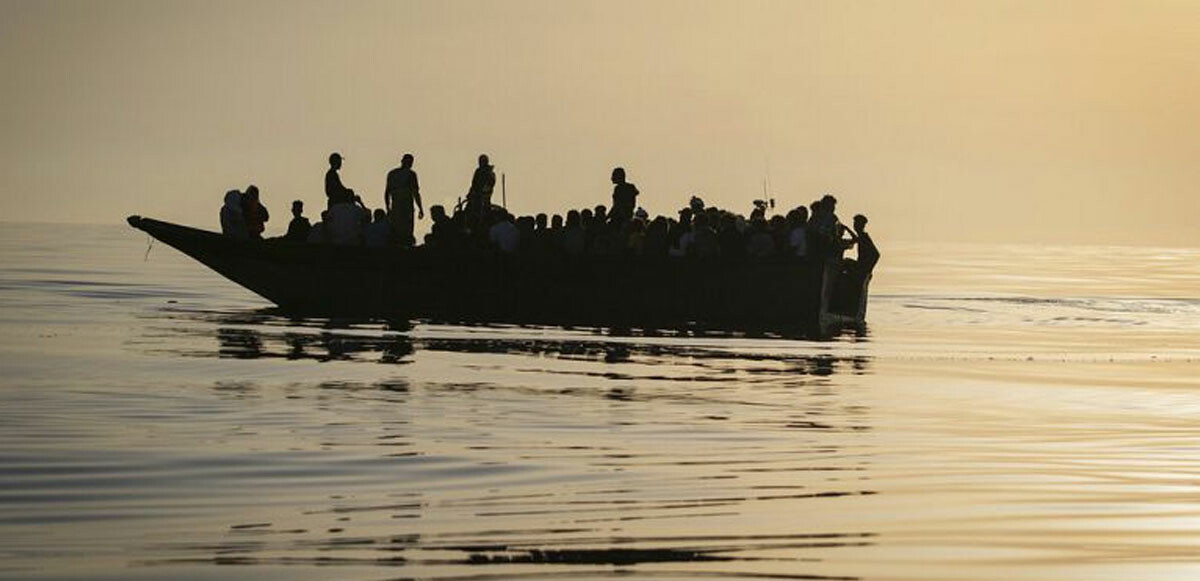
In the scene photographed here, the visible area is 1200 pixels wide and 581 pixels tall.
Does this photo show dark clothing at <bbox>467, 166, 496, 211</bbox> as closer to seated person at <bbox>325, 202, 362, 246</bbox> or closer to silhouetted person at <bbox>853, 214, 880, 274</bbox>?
seated person at <bbox>325, 202, 362, 246</bbox>

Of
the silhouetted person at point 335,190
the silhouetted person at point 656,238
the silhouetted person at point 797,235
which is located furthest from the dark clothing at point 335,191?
the silhouetted person at point 797,235

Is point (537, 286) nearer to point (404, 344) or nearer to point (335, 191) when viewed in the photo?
point (335, 191)

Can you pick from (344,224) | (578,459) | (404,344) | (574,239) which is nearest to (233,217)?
(344,224)

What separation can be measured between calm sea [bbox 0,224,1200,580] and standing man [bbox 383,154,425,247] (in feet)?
18.3

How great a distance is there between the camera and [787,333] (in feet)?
121

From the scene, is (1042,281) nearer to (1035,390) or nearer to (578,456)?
(1035,390)

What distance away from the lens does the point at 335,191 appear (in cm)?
3894

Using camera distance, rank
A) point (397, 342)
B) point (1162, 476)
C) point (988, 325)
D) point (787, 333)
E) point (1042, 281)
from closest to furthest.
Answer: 1. point (1162, 476)
2. point (397, 342)
3. point (787, 333)
4. point (988, 325)
5. point (1042, 281)

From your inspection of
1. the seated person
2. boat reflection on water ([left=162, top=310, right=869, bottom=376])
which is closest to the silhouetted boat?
the seated person

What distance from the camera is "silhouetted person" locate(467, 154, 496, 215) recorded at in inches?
1513

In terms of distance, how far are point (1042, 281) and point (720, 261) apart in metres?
52.6

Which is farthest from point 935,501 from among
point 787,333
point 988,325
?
point 988,325

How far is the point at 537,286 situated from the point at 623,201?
218 centimetres

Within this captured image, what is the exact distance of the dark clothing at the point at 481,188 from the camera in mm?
38562
